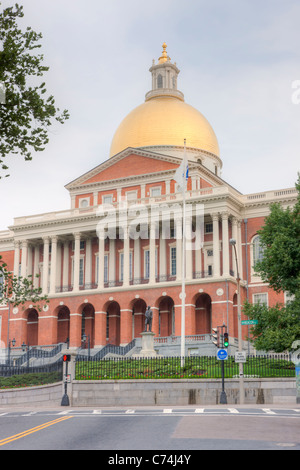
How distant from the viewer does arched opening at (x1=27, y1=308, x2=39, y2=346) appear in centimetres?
7156

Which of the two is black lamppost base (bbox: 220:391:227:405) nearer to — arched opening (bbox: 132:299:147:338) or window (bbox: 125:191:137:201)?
arched opening (bbox: 132:299:147:338)

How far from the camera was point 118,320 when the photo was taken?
226ft

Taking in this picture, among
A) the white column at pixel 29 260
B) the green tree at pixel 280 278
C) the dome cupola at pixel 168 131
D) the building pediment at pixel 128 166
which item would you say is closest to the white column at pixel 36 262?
the white column at pixel 29 260

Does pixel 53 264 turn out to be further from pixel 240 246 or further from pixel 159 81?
pixel 159 81

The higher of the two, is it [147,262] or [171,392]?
[147,262]

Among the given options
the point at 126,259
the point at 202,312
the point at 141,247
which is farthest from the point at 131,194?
the point at 202,312

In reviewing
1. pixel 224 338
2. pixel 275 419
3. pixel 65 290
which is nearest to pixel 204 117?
pixel 65 290

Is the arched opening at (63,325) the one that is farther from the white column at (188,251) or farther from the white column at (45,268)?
the white column at (188,251)

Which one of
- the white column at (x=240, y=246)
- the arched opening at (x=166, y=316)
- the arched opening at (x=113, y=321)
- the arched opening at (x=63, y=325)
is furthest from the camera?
the arched opening at (x=63, y=325)

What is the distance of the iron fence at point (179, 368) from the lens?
35.5 m

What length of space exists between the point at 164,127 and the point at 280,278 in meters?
37.9

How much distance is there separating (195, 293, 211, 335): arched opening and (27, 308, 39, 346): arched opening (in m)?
18.1

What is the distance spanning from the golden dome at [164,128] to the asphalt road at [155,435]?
178 feet
